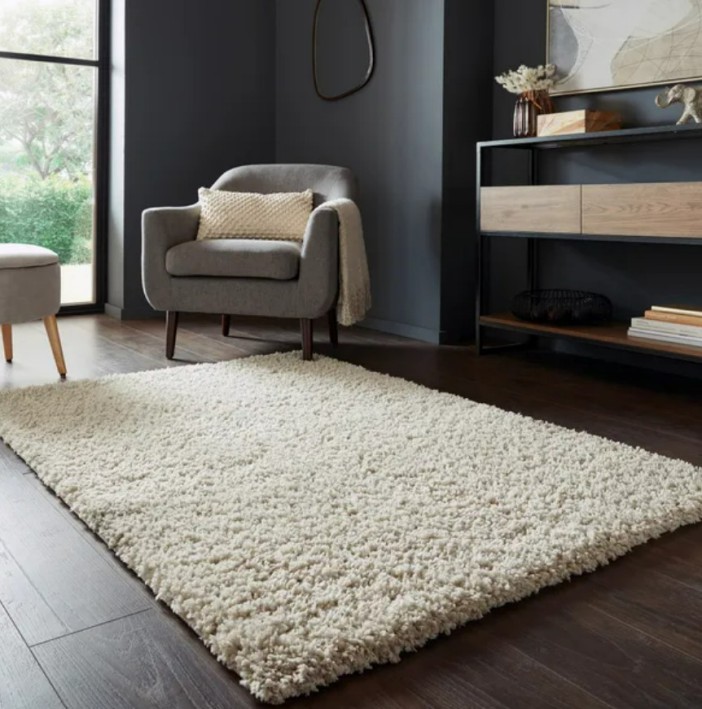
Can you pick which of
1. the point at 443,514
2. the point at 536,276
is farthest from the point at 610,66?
the point at 443,514

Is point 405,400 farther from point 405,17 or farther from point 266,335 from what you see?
point 405,17

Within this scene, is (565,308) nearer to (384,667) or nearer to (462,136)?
(462,136)

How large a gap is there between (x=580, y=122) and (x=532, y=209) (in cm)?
36

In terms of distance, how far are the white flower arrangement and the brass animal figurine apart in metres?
0.59

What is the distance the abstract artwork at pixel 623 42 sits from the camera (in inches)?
117

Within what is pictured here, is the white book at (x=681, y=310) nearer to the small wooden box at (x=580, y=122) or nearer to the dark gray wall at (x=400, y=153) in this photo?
the small wooden box at (x=580, y=122)

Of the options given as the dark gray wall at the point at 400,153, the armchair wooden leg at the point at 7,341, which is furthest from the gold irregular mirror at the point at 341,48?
the armchair wooden leg at the point at 7,341

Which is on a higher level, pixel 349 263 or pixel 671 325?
pixel 349 263

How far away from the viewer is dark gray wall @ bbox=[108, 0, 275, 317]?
4434 millimetres

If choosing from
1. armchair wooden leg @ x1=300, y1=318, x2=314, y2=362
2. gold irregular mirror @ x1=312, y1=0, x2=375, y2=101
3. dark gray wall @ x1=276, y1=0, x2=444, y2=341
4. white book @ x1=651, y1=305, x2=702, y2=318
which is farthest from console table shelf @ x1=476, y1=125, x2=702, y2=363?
gold irregular mirror @ x1=312, y1=0, x2=375, y2=101

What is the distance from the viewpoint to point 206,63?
4.68 m

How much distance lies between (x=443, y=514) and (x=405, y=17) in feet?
9.39

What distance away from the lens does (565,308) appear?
3174 millimetres

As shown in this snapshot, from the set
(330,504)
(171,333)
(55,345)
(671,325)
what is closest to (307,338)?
(171,333)
